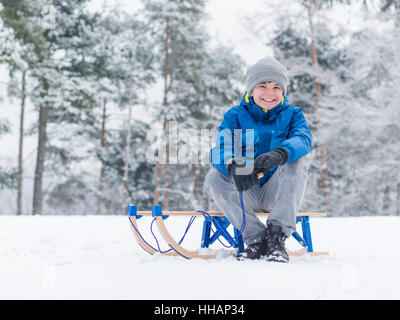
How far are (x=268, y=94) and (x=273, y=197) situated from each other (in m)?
0.57

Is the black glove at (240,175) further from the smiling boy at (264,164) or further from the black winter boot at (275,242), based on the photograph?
the black winter boot at (275,242)

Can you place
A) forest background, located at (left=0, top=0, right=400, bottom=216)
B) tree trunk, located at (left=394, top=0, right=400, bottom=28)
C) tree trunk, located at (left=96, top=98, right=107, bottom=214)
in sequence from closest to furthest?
tree trunk, located at (left=394, top=0, right=400, bottom=28)
forest background, located at (left=0, top=0, right=400, bottom=216)
tree trunk, located at (left=96, top=98, right=107, bottom=214)

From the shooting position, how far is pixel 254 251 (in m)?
1.97

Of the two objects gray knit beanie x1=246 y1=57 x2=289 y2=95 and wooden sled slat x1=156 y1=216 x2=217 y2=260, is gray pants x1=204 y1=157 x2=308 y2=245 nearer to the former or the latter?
wooden sled slat x1=156 y1=216 x2=217 y2=260

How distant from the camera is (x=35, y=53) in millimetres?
10359

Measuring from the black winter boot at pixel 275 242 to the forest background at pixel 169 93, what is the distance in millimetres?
8528

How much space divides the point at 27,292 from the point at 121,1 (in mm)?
12980

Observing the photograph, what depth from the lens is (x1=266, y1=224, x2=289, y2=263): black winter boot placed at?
1.89 metres

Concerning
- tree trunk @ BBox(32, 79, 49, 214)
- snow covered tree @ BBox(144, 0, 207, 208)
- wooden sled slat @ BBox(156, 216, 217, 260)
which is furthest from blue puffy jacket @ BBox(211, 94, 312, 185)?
snow covered tree @ BBox(144, 0, 207, 208)

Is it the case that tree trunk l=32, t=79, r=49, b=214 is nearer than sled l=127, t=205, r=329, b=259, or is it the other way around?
sled l=127, t=205, r=329, b=259

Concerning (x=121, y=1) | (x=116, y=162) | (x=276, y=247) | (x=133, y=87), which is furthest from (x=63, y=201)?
(x=276, y=247)

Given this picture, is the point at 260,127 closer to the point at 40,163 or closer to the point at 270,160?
the point at 270,160

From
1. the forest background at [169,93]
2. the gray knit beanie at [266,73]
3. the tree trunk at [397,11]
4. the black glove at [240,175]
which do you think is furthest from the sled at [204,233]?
the tree trunk at [397,11]
